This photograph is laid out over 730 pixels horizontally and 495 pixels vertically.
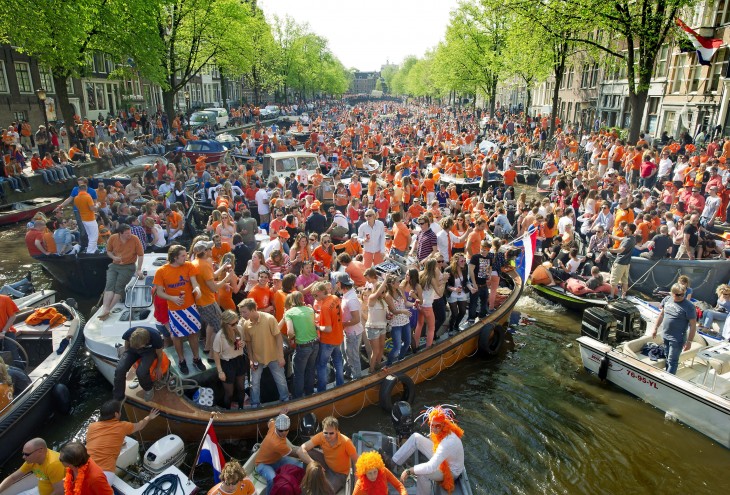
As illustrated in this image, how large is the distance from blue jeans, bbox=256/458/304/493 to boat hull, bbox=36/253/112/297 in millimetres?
7645

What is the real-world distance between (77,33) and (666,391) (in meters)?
22.7

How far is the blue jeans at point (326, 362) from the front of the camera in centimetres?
677

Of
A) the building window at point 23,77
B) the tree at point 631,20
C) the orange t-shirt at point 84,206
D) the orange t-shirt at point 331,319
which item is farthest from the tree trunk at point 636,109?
the building window at point 23,77

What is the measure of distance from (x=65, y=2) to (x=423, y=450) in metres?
21.4

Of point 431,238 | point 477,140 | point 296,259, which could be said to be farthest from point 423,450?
point 477,140

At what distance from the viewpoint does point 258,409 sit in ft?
21.1

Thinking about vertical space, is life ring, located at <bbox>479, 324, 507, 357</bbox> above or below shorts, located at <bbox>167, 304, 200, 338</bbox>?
below

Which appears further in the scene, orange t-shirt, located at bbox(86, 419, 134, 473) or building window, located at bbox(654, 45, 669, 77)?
building window, located at bbox(654, 45, 669, 77)

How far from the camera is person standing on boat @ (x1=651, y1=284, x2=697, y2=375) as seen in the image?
724 centimetres

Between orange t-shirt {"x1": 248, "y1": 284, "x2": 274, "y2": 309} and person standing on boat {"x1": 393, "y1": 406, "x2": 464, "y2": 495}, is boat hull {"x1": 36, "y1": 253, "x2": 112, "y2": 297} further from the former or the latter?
person standing on boat {"x1": 393, "y1": 406, "x2": 464, "y2": 495}

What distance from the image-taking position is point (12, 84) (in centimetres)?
2847

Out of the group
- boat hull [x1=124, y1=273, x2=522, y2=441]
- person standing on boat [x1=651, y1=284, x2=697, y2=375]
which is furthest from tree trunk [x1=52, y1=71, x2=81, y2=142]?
person standing on boat [x1=651, y1=284, x2=697, y2=375]

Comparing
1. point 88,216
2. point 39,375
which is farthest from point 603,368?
point 88,216

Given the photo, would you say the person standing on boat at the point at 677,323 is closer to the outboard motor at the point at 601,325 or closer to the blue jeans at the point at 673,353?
the blue jeans at the point at 673,353
